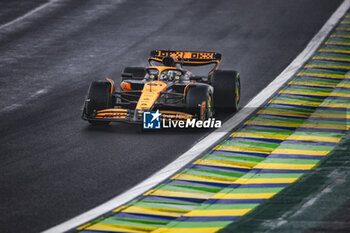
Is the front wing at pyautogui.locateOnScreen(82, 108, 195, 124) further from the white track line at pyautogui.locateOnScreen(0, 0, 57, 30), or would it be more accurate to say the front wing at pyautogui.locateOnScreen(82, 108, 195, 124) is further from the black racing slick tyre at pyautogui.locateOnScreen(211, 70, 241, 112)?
the white track line at pyautogui.locateOnScreen(0, 0, 57, 30)

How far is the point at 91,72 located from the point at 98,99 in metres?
6.64

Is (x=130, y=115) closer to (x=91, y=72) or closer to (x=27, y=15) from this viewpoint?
(x=91, y=72)

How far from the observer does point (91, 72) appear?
2367 centimetres

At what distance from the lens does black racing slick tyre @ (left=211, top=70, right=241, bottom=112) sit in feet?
60.2

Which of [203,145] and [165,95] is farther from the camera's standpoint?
[165,95]

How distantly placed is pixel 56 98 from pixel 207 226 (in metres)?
10.5

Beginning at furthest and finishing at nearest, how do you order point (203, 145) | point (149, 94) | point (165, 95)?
1. point (165, 95)
2. point (149, 94)
3. point (203, 145)

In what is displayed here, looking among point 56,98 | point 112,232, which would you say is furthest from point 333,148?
point 56,98

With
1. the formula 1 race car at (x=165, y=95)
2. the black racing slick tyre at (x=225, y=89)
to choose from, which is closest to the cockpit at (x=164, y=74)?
the formula 1 race car at (x=165, y=95)

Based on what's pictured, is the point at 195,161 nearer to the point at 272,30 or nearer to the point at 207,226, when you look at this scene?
the point at 207,226

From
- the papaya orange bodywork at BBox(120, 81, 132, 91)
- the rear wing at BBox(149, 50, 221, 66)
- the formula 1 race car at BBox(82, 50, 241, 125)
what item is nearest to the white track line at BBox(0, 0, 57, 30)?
the rear wing at BBox(149, 50, 221, 66)

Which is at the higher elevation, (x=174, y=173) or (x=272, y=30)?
(x=272, y=30)

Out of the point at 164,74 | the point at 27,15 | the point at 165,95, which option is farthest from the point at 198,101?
the point at 27,15

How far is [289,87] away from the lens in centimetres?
2127
